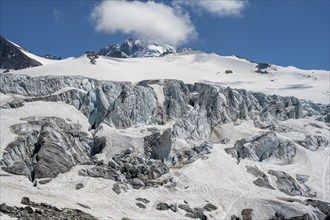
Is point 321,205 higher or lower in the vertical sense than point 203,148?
lower

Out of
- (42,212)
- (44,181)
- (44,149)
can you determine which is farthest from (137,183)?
(42,212)

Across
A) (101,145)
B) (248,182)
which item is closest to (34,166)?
(101,145)

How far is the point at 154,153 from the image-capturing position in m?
107

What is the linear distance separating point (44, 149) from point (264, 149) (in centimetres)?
5498

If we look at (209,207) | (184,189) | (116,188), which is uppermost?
(116,188)

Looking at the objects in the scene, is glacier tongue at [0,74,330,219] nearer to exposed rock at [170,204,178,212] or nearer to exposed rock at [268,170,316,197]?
exposed rock at [268,170,316,197]

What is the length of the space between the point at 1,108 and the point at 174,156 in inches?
1610

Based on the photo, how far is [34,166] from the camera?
89.1 m

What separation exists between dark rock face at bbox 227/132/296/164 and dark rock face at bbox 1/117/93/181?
36.4m

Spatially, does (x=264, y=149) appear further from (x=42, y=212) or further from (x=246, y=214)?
(x=42, y=212)

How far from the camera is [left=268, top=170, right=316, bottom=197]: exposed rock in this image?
339 ft

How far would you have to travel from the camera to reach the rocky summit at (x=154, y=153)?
83625mm

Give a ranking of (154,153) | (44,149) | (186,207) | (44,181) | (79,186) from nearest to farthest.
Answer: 1. (44,181)
2. (79,186)
3. (186,207)
4. (44,149)
5. (154,153)

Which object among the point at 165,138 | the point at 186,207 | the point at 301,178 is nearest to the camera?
the point at 186,207
